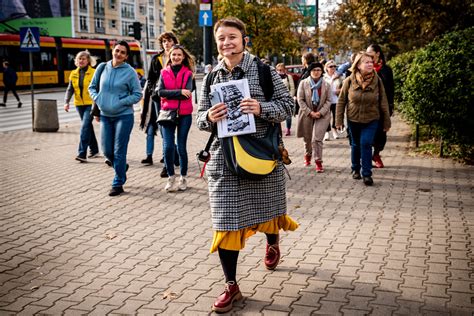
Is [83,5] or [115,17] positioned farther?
[115,17]

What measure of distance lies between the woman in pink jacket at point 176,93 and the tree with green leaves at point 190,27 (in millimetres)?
78829

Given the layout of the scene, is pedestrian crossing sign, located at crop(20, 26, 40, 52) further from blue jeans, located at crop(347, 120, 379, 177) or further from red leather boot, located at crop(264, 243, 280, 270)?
red leather boot, located at crop(264, 243, 280, 270)

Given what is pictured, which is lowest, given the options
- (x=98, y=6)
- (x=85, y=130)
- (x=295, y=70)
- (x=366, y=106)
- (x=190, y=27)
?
(x=85, y=130)

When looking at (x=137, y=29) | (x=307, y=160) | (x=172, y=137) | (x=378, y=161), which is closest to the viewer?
(x=172, y=137)

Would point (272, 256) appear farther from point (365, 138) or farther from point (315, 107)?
point (315, 107)

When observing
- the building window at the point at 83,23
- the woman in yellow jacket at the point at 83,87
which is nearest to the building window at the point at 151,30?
the building window at the point at 83,23

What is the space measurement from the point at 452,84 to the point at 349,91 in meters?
2.02

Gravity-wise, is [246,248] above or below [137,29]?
below

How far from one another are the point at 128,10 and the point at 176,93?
8355cm

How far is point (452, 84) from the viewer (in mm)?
8789

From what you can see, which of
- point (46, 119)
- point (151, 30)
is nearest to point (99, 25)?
point (151, 30)

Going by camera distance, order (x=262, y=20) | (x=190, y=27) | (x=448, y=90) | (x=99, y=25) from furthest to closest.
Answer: (x=190, y=27) < (x=99, y=25) < (x=262, y=20) < (x=448, y=90)

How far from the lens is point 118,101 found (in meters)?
7.52

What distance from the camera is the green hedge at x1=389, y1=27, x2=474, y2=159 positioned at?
8.62 meters
